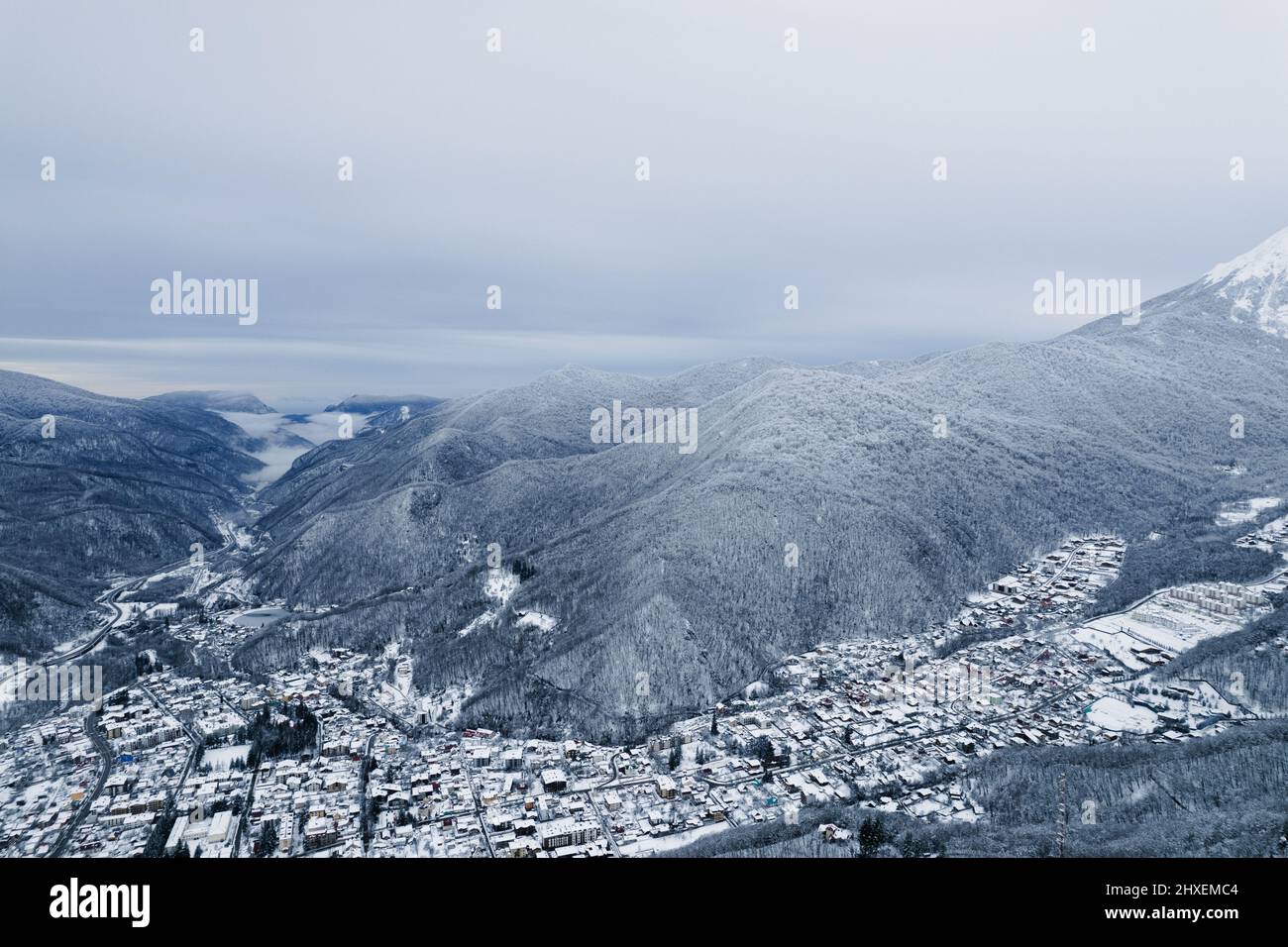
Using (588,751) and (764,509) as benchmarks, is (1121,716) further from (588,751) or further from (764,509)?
(764,509)

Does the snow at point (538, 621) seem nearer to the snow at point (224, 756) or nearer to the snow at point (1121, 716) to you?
the snow at point (224, 756)

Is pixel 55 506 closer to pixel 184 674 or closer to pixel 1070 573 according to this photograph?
pixel 184 674

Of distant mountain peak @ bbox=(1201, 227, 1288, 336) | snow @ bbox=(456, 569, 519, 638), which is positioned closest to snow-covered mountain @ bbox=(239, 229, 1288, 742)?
snow @ bbox=(456, 569, 519, 638)

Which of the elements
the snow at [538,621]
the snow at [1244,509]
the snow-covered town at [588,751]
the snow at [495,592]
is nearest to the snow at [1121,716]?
the snow-covered town at [588,751]

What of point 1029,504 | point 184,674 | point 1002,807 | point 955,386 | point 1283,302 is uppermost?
point 1283,302

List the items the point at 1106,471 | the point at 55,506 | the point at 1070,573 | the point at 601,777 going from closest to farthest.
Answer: the point at 601,777, the point at 1070,573, the point at 1106,471, the point at 55,506

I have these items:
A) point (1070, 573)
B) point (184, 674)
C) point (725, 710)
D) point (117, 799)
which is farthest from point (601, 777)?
point (1070, 573)
